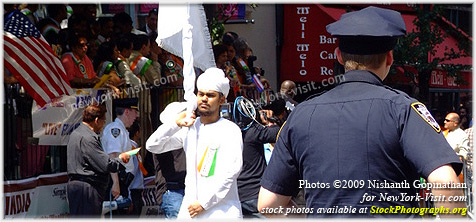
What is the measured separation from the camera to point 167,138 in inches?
241

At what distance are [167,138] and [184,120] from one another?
0.33m

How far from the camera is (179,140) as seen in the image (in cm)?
617

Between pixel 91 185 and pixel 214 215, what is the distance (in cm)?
220

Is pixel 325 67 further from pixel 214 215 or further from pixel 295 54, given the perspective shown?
pixel 214 215

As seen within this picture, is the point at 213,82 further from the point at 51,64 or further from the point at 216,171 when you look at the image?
the point at 51,64

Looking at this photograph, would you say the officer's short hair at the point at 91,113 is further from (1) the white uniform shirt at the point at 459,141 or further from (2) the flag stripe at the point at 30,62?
(1) the white uniform shirt at the point at 459,141

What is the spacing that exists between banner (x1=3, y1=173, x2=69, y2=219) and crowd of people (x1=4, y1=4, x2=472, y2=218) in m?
0.43

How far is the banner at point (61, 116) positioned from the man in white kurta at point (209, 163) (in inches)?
88.2

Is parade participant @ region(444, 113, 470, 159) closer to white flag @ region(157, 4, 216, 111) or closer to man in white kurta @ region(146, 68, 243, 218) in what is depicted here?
white flag @ region(157, 4, 216, 111)

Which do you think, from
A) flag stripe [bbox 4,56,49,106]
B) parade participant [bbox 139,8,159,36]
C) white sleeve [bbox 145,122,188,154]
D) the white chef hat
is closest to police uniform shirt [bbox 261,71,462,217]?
white sleeve [bbox 145,122,188,154]

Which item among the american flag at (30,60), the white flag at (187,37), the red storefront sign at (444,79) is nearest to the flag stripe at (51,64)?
the american flag at (30,60)

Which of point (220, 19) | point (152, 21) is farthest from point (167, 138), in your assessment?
point (220, 19)

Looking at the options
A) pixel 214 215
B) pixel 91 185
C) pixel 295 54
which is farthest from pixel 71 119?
pixel 295 54

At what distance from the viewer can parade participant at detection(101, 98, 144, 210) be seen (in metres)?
8.20
